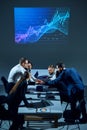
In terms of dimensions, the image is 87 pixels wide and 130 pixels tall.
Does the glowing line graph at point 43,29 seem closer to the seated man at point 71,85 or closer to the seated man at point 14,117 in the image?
the seated man at point 71,85

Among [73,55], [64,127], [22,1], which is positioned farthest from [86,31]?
[64,127]

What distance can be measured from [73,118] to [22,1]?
5.39 metres

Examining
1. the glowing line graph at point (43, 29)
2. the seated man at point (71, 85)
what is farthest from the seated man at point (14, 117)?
the glowing line graph at point (43, 29)

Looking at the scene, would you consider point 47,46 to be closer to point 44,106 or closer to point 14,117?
point 44,106

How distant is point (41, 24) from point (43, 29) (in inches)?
6.6

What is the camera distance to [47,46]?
9.57m

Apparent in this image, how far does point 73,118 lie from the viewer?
483 centimetres

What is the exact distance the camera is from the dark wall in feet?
30.7

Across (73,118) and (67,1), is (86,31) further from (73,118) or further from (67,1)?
(73,118)

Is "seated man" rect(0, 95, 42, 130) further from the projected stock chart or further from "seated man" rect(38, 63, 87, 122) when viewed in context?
the projected stock chart

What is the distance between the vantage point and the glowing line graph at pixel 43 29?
9352 millimetres

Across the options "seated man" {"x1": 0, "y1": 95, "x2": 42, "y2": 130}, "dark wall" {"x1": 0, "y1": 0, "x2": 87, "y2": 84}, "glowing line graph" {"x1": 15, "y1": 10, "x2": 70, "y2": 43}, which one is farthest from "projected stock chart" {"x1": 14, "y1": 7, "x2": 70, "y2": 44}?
"seated man" {"x1": 0, "y1": 95, "x2": 42, "y2": 130}

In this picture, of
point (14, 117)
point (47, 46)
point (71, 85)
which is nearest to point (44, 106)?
point (14, 117)

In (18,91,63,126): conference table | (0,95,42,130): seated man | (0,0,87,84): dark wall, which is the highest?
(0,0,87,84): dark wall
